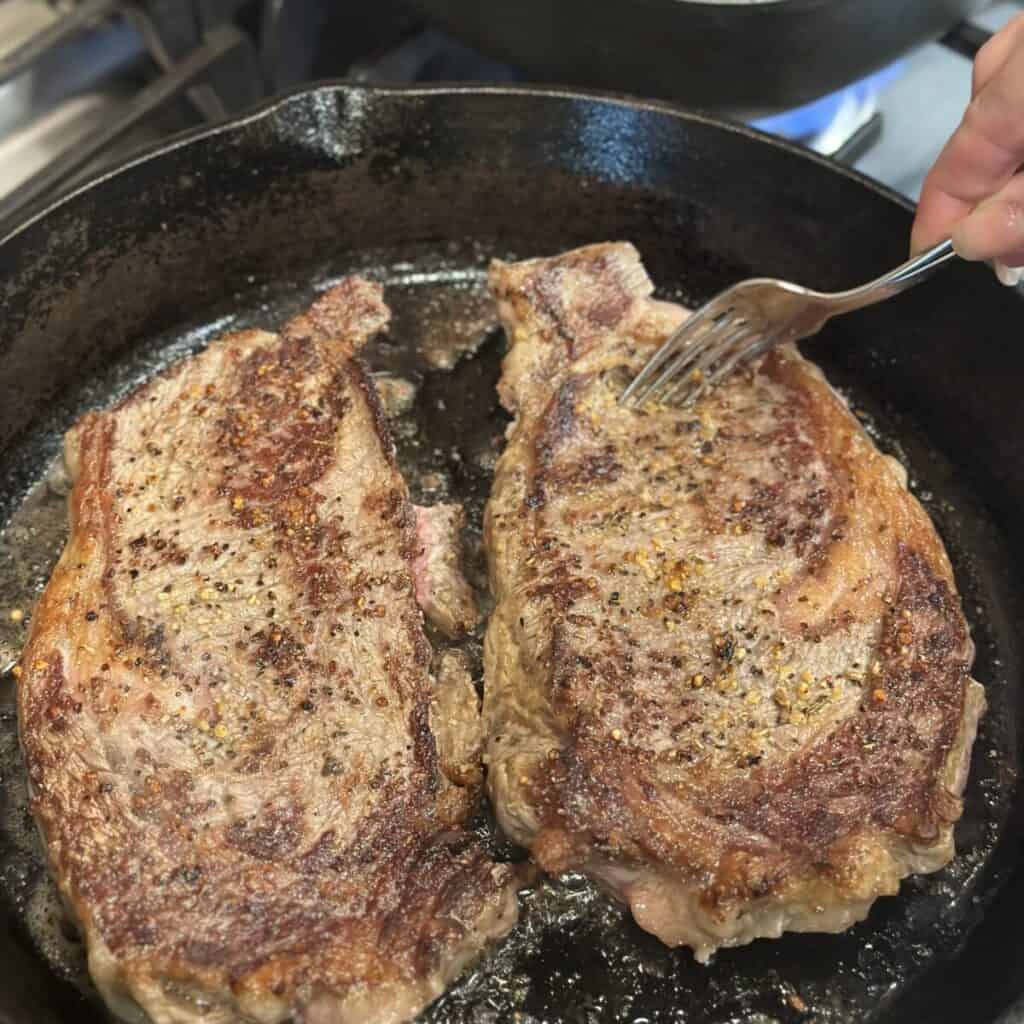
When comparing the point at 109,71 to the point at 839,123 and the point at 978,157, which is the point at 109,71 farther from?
the point at 978,157

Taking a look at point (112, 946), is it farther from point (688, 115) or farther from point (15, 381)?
point (688, 115)

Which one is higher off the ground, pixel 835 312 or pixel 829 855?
pixel 835 312

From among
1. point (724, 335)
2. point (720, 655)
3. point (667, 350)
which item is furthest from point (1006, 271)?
point (720, 655)

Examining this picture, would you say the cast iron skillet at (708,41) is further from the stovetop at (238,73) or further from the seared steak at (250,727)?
the seared steak at (250,727)

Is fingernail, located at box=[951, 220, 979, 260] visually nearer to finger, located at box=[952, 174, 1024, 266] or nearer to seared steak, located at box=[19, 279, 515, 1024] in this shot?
finger, located at box=[952, 174, 1024, 266]

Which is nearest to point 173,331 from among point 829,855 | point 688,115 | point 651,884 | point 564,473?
point 564,473

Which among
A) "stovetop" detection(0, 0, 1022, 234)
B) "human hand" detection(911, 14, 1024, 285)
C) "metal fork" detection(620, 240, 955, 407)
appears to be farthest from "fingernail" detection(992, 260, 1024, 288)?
"stovetop" detection(0, 0, 1022, 234)
